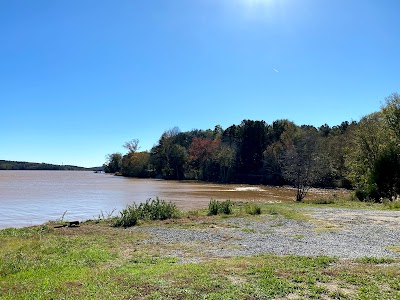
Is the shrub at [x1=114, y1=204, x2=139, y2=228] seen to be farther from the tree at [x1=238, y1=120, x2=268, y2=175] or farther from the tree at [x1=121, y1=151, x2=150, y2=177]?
the tree at [x1=121, y1=151, x2=150, y2=177]

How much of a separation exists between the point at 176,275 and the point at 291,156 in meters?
30.2

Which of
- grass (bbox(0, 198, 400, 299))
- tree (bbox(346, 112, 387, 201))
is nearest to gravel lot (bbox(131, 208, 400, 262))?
grass (bbox(0, 198, 400, 299))

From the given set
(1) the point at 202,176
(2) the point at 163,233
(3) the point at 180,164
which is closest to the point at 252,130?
(1) the point at 202,176

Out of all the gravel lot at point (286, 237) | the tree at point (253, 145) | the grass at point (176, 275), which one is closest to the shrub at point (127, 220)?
the gravel lot at point (286, 237)

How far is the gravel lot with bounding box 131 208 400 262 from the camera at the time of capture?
9.58 meters

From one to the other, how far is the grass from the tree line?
23.0 meters

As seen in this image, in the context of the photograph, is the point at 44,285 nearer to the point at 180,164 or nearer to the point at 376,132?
the point at 376,132

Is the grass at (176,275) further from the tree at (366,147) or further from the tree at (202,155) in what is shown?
the tree at (202,155)

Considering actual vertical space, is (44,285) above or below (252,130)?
below

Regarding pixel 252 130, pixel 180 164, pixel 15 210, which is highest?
pixel 252 130

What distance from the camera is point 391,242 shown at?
10.6 m

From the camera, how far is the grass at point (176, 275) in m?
6.02

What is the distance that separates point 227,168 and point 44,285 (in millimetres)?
81426

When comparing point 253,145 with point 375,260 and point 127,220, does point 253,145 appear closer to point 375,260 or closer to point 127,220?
point 127,220
